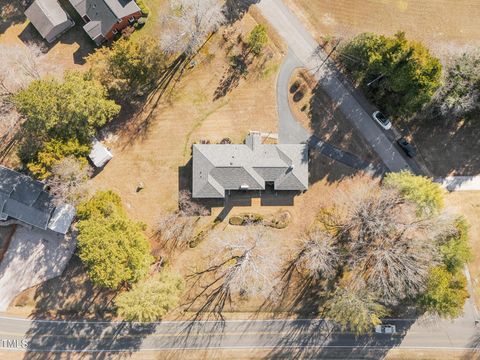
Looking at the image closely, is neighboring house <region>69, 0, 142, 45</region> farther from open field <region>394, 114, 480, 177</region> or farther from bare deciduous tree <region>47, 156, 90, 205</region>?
open field <region>394, 114, 480, 177</region>

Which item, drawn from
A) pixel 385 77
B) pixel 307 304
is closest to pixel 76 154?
pixel 307 304

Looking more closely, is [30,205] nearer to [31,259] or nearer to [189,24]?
[31,259]

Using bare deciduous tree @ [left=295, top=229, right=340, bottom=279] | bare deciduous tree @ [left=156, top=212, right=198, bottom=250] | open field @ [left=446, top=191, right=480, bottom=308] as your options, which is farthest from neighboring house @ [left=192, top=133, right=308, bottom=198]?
open field @ [left=446, top=191, right=480, bottom=308]

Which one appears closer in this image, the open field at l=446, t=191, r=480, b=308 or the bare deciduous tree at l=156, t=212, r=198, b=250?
the bare deciduous tree at l=156, t=212, r=198, b=250

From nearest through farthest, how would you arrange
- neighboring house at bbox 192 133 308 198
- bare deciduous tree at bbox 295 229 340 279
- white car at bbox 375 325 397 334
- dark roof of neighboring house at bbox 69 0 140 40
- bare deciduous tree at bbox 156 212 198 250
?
1. bare deciduous tree at bbox 295 229 340 279
2. dark roof of neighboring house at bbox 69 0 140 40
3. neighboring house at bbox 192 133 308 198
4. white car at bbox 375 325 397 334
5. bare deciduous tree at bbox 156 212 198 250

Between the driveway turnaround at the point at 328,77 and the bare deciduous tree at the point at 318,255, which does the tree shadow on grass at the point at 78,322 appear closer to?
the bare deciduous tree at the point at 318,255

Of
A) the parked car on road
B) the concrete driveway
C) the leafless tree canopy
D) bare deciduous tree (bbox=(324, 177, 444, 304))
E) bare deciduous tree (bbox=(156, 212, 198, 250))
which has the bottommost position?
bare deciduous tree (bbox=(324, 177, 444, 304))

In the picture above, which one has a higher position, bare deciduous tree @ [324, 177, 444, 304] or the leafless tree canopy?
the leafless tree canopy

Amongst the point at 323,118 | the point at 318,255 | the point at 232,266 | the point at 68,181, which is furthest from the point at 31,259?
the point at 323,118
